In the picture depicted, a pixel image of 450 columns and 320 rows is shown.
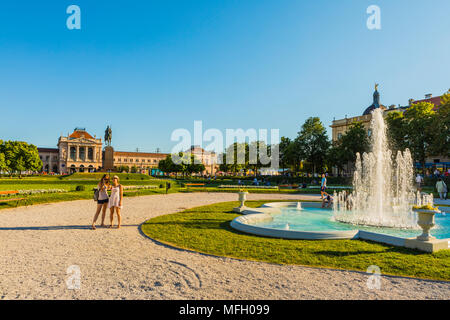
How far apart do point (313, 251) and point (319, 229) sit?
3659mm

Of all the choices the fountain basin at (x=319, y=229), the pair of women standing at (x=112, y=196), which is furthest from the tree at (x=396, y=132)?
the pair of women standing at (x=112, y=196)

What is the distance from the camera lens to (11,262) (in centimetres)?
607

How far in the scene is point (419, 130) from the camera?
4175 cm

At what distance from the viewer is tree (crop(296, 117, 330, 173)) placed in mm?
51688

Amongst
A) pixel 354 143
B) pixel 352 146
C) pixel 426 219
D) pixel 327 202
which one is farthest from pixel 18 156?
pixel 426 219

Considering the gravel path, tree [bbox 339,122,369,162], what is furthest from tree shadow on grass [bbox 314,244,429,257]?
tree [bbox 339,122,369,162]

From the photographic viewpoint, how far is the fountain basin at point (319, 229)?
7811mm

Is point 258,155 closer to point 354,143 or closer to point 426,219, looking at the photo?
point 354,143

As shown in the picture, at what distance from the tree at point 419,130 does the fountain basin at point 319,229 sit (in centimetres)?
3318

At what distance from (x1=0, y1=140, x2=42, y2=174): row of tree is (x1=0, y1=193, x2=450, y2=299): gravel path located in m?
59.9

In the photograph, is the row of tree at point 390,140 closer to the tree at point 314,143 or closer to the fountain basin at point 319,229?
the tree at point 314,143

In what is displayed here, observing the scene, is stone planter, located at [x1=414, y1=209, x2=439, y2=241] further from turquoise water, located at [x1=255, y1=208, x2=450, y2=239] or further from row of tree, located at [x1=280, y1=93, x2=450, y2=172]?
row of tree, located at [x1=280, y1=93, x2=450, y2=172]
